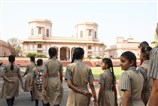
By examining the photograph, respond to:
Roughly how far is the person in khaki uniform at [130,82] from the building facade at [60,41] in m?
60.2

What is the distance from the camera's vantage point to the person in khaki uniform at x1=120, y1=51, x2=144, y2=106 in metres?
3.42

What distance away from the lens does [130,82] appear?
3.49 meters

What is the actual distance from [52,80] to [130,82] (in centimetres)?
291

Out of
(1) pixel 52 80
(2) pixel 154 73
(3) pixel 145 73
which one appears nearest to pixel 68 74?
(3) pixel 145 73

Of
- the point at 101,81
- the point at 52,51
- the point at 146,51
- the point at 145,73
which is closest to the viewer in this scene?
the point at 145,73

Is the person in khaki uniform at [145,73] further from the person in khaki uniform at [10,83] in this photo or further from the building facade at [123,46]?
the building facade at [123,46]

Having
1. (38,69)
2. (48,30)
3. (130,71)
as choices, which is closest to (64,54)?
(48,30)

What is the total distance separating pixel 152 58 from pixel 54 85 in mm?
4087

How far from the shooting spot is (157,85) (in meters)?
2.26

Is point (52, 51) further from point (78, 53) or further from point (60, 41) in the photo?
point (60, 41)

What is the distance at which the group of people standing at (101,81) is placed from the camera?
342cm

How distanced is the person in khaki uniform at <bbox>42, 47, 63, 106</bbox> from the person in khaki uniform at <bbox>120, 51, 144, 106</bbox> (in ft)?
8.51

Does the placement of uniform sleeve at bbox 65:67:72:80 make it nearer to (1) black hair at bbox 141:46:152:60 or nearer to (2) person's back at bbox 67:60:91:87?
(2) person's back at bbox 67:60:91:87

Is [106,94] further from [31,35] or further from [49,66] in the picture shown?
[31,35]
